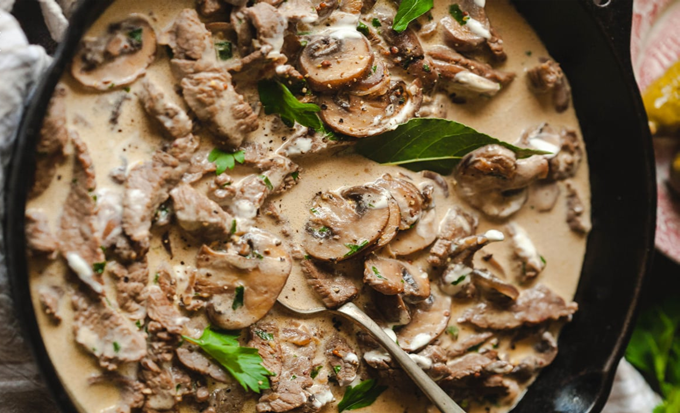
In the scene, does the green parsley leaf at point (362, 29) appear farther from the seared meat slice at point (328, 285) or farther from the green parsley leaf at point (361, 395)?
the green parsley leaf at point (361, 395)

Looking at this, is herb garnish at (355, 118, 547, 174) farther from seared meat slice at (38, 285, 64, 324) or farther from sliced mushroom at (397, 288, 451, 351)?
seared meat slice at (38, 285, 64, 324)

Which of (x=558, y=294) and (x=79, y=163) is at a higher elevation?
(x=79, y=163)

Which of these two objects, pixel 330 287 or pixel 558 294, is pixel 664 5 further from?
pixel 330 287

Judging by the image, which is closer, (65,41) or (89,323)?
(65,41)

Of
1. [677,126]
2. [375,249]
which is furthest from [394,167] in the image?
[677,126]

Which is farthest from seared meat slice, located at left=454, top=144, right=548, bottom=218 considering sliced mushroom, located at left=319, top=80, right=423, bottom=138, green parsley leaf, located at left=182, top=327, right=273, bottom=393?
green parsley leaf, located at left=182, top=327, right=273, bottom=393

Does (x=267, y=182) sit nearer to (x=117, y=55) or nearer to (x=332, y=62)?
(x=332, y=62)

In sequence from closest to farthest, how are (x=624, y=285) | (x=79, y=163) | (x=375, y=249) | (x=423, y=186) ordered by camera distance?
(x=79, y=163)
(x=375, y=249)
(x=423, y=186)
(x=624, y=285)
